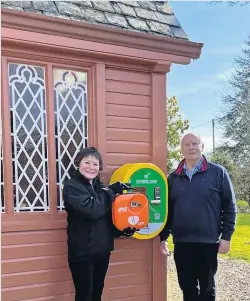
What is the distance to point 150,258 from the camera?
343 centimetres

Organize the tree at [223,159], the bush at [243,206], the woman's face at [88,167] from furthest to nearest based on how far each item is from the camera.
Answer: the bush at [243,206] → the tree at [223,159] → the woman's face at [88,167]

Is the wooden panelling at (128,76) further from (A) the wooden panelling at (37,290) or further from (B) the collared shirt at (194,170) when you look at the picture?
(A) the wooden panelling at (37,290)

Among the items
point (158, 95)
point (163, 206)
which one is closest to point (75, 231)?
point (163, 206)

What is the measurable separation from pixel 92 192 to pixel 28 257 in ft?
2.37

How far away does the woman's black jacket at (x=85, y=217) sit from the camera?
8.57 ft

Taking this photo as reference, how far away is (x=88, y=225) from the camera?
106 inches

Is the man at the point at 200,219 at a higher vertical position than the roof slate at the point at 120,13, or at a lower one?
lower

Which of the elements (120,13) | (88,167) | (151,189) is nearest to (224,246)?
(151,189)

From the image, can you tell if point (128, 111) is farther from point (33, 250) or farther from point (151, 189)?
point (33, 250)

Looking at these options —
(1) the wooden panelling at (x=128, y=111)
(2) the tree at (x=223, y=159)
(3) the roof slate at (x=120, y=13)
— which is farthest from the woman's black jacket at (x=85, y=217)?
(2) the tree at (x=223, y=159)

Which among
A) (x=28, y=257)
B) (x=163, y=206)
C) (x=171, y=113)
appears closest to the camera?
(x=28, y=257)

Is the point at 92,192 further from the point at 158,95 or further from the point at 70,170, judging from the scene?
the point at 158,95

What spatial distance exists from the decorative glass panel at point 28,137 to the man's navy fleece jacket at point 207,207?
1.04m

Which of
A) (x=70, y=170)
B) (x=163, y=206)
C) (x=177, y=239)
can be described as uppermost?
Answer: (x=70, y=170)
